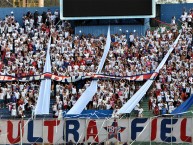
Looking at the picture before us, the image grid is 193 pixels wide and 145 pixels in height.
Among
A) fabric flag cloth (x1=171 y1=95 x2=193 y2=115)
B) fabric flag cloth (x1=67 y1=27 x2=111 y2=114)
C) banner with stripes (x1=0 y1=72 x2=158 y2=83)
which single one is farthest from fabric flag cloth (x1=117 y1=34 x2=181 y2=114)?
fabric flag cloth (x1=171 y1=95 x2=193 y2=115)

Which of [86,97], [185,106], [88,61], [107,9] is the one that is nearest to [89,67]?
[88,61]

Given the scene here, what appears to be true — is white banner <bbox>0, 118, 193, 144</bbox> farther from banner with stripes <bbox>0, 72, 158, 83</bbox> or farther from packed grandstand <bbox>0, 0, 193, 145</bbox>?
banner with stripes <bbox>0, 72, 158, 83</bbox>

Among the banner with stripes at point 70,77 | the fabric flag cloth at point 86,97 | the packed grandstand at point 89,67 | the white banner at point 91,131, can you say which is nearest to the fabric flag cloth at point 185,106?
the packed grandstand at point 89,67

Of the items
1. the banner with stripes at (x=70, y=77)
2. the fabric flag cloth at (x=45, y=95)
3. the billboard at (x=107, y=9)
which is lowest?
the fabric flag cloth at (x=45, y=95)

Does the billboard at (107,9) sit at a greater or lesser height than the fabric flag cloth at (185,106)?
greater

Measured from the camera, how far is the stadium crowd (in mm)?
35469

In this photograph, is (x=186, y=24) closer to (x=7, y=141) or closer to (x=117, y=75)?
(x=117, y=75)

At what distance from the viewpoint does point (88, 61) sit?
39.2m

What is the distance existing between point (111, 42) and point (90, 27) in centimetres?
249

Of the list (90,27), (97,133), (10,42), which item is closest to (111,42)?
(90,27)

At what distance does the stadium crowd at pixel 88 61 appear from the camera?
35.5 metres

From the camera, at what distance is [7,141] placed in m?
23.7

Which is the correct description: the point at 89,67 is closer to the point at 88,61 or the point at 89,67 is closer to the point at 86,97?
the point at 88,61

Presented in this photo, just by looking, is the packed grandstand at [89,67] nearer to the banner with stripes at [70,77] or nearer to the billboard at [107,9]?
the banner with stripes at [70,77]
